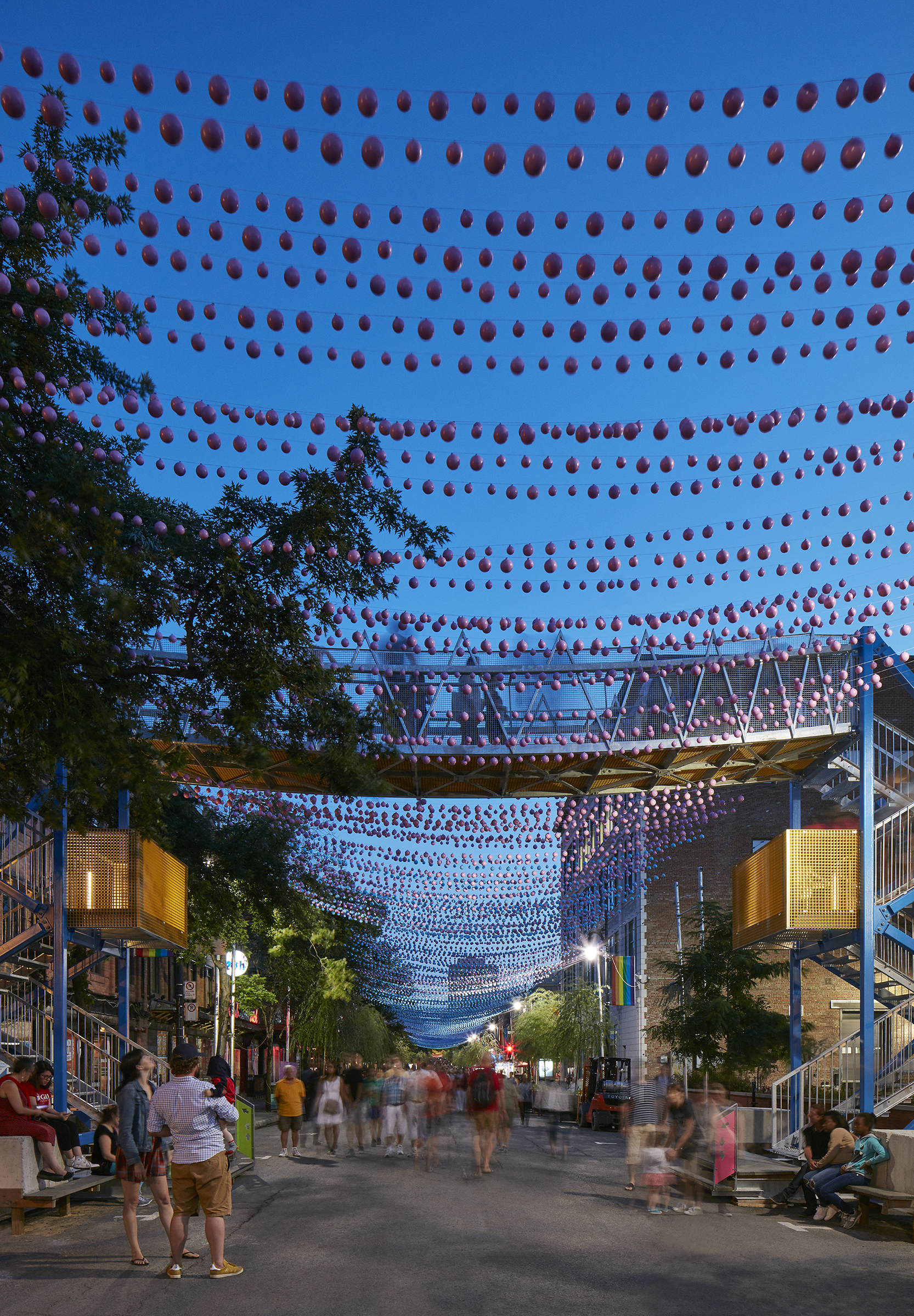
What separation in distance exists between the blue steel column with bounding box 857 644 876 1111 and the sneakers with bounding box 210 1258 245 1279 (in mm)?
10845

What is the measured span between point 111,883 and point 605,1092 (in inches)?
974

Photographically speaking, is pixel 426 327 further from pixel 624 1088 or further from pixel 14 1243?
pixel 624 1088

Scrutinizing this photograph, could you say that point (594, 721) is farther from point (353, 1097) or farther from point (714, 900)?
point (714, 900)

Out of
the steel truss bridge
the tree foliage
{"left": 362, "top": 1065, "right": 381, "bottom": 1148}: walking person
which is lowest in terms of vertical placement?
the tree foliage

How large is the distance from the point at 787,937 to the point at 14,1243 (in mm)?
12219

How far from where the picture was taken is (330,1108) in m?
23.9

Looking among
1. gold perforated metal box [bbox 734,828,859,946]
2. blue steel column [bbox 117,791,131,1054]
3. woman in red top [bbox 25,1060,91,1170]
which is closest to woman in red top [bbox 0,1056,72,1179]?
woman in red top [bbox 25,1060,91,1170]

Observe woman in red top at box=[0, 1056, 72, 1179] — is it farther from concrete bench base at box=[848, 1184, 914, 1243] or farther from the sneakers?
concrete bench base at box=[848, 1184, 914, 1243]

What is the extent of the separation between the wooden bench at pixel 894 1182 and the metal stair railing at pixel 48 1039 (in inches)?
394

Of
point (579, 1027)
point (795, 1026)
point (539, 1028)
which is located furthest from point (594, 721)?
point (539, 1028)

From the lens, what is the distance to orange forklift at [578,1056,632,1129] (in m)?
39.7

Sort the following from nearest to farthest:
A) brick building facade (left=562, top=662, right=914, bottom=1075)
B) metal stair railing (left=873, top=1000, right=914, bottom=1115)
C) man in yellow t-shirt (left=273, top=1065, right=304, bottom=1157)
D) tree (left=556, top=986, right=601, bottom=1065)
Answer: metal stair railing (left=873, top=1000, right=914, bottom=1115), man in yellow t-shirt (left=273, top=1065, right=304, bottom=1157), brick building facade (left=562, top=662, right=914, bottom=1075), tree (left=556, top=986, right=601, bottom=1065)

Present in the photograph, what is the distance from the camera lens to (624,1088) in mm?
39781

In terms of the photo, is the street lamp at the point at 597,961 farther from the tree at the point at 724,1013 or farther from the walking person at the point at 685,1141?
the walking person at the point at 685,1141
